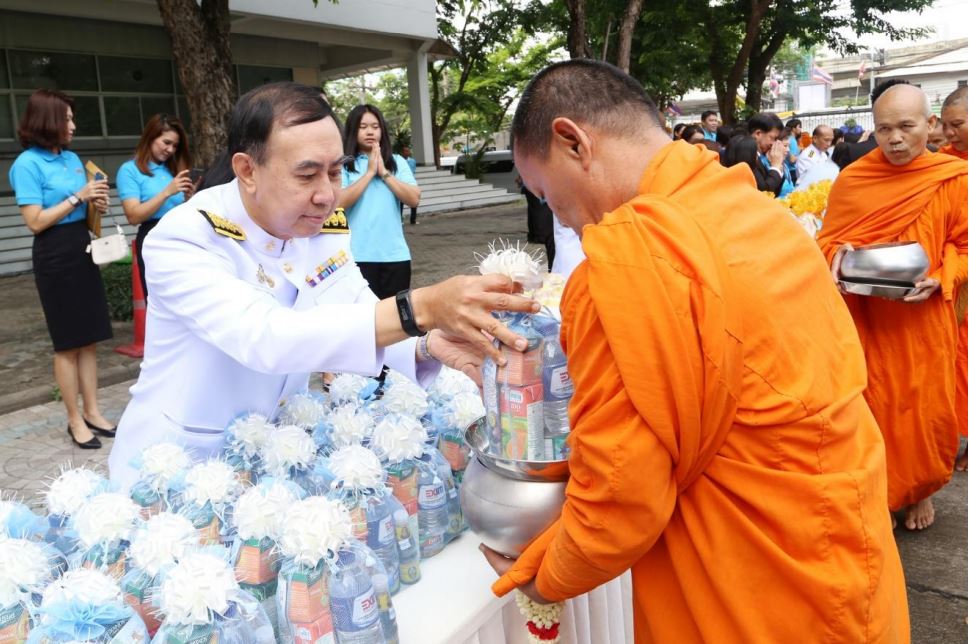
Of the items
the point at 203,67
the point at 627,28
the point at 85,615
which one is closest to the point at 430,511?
the point at 85,615

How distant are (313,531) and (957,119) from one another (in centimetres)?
453

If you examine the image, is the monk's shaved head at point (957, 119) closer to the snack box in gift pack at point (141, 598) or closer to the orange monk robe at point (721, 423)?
the orange monk robe at point (721, 423)

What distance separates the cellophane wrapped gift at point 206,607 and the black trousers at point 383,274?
3.90m

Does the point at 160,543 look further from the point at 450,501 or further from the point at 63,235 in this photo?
the point at 63,235

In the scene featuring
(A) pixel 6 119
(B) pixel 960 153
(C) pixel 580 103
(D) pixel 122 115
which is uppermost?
(D) pixel 122 115

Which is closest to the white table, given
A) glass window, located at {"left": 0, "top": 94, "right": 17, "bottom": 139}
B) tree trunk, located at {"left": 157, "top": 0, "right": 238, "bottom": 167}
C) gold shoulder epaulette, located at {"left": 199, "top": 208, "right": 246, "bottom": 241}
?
gold shoulder epaulette, located at {"left": 199, "top": 208, "right": 246, "bottom": 241}

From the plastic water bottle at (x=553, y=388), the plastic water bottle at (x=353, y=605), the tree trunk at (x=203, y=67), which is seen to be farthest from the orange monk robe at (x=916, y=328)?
the tree trunk at (x=203, y=67)

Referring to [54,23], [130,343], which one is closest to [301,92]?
[130,343]

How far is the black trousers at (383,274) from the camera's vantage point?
202 inches

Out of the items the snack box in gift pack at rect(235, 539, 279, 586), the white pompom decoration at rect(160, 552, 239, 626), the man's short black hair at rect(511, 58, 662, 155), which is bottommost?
the snack box in gift pack at rect(235, 539, 279, 586)

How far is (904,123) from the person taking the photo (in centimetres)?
359

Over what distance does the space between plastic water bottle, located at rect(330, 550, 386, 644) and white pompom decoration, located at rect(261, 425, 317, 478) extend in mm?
343

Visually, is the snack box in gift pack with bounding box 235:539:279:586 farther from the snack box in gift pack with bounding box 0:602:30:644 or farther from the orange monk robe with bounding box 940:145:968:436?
the orange monk robe with bounding box 940:145:968:436

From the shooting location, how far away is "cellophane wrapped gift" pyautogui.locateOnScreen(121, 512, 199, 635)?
131 centimetres
